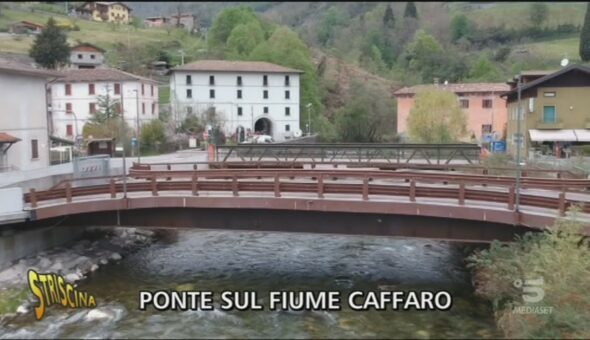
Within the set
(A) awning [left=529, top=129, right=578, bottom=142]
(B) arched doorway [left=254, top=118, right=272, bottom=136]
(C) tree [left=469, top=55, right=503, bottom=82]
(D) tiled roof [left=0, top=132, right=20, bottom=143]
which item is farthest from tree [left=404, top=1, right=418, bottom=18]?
(D) tiled roof [left=0, top=132, right=20, bottom=143]

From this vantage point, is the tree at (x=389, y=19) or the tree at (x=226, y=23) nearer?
the tree at (x=226, y=23)

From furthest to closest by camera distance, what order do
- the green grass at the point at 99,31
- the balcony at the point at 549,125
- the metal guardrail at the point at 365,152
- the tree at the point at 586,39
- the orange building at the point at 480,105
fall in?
1. the green grass at the point at 99,31
2. the orange building at the point at 480,105
3. the tree at the point at 586,39
4. the balcony at the point at 549,125
5. the metal guardrail at the point at 365,152

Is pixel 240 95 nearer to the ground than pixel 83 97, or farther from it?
farther from it

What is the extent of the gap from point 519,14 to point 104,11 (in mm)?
112509

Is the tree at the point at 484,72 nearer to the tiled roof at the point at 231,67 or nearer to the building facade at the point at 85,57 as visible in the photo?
the tiled roof at the point at 231,67

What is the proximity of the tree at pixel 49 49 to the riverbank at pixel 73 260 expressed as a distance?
61.4 m

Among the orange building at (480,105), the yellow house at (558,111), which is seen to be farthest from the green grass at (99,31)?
the yellow house at (558,111)

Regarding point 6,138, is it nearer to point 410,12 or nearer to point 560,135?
point 560,135

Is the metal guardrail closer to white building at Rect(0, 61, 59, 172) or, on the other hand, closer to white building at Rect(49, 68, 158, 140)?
white building at Rect(0, 61, 59, 172)

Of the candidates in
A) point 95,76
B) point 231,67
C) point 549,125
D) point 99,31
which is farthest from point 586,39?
point 99,31

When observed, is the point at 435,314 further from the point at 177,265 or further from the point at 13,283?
the point at 13,283

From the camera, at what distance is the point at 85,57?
96.2 metres

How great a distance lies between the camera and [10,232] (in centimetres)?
2303

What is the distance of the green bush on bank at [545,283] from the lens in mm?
14719
